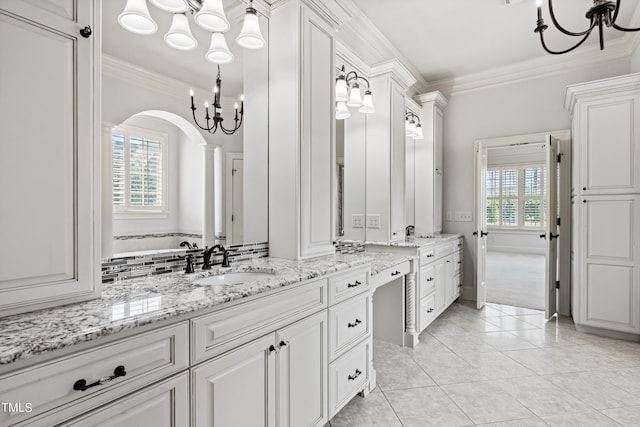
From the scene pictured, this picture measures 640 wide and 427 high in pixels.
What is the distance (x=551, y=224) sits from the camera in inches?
139

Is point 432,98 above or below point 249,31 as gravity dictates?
above

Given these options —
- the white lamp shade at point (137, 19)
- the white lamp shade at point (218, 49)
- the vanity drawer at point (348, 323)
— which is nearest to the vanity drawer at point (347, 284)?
the vanity drawer at point (348, 323)

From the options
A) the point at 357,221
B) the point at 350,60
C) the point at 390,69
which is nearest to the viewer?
the point at 350,60

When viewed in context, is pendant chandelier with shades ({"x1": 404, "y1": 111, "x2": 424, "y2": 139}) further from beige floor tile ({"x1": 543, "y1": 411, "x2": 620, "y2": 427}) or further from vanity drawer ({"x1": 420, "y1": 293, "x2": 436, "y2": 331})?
beige floor tile ({"x1": 543, "y1": 411, "x2": 620, "y2": 427})

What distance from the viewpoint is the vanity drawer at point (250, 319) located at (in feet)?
3.51

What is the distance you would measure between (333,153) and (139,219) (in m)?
1.34

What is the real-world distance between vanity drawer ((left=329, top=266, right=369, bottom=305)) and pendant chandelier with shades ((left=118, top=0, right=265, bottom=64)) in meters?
1.36

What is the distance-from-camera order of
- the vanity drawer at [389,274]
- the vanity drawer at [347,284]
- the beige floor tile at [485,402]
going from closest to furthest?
the vanity drawer at [347,284] < the beige floor tile at [485,402] < the vanity drawer at [389,274]

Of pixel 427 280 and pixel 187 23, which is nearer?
pixel 187 23

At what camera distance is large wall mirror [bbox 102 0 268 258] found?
4.49ft

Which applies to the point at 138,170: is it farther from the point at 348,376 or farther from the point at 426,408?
the point at 426,408

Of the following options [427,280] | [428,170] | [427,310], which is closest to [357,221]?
[427,280]

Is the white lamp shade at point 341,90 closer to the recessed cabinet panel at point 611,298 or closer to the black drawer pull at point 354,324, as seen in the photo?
the black drawer pull at point 354,324

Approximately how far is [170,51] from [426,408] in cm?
250
